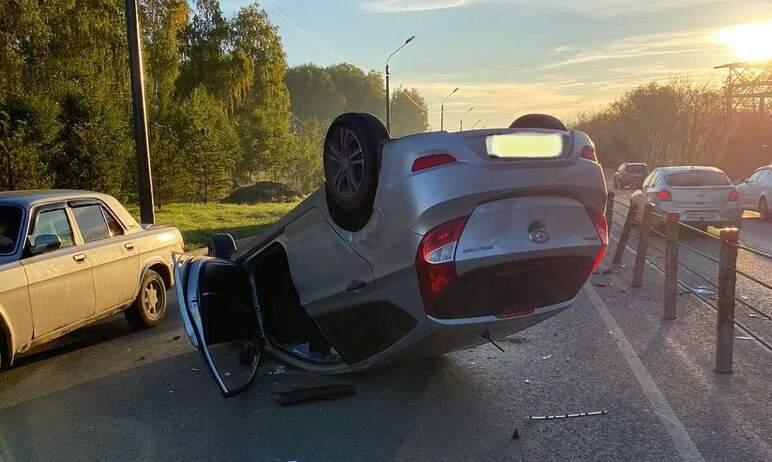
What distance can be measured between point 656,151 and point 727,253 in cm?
5173

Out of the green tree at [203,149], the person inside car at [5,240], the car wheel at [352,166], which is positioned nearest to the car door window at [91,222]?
the person inside car at [5,240]

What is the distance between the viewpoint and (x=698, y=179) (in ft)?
48.4

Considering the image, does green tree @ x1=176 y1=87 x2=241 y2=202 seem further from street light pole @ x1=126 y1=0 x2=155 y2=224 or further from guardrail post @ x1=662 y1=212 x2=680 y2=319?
guardrail post @ x1=662 y1=212 x2=680 y2=319

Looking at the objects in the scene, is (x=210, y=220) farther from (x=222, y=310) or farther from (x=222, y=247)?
(x=222, y=310)

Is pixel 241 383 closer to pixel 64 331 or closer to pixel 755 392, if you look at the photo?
pixel 64 331

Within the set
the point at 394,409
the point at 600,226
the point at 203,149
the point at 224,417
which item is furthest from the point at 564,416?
the point at 203,149

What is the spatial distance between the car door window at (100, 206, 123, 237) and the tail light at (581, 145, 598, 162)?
5.25m

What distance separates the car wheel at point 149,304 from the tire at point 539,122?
475cm

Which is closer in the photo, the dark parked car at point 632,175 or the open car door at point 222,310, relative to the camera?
the open car door at point 222,310

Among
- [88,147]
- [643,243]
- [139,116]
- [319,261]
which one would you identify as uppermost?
[139,116]

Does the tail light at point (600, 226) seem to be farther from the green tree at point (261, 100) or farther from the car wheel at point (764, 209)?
the green tree at point (261, 100)

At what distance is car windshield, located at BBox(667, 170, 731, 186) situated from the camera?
1466 cm

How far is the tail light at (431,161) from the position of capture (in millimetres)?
3992

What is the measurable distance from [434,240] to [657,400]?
223cm
